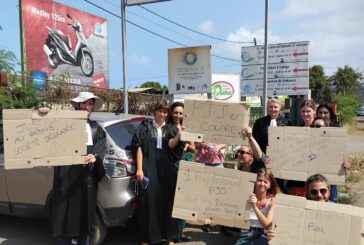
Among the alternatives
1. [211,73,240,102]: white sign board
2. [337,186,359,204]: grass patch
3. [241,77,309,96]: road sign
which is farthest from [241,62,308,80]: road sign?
[211,73,240,102]: white sign board

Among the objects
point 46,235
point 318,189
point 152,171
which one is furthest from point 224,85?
point 318,189

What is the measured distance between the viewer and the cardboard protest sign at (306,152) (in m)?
3.89

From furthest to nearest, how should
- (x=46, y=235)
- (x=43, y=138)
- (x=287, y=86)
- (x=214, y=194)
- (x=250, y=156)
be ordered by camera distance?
1. (x=287, y=86)
2. (x=46, y=235)
3. (x=250, y=156)
4. (x=43, y=138)
5. (x=214, y=194)

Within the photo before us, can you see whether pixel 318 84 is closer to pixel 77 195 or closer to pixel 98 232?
pixel 98 232

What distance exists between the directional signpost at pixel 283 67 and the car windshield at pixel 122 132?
7606 mm

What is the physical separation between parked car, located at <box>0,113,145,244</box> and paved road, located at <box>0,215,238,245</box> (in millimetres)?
366

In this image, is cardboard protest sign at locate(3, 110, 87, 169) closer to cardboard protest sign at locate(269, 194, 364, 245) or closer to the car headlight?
the car headlight

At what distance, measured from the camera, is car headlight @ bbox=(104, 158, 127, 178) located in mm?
4496

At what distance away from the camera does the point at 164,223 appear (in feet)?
15.3

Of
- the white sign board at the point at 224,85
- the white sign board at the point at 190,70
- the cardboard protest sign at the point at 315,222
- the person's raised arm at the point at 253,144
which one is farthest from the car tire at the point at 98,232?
the white sign board at the point at 224,85

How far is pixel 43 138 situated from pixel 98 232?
140 cm

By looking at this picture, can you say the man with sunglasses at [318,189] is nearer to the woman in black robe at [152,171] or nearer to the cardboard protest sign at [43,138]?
the woman in black robe at [152,171]

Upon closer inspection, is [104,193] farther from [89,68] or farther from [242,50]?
[89,68]

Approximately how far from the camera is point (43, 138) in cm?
383
